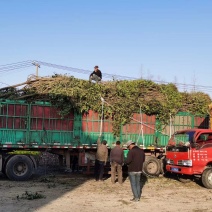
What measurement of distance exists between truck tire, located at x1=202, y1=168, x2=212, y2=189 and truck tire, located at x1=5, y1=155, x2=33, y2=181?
677 centimetres

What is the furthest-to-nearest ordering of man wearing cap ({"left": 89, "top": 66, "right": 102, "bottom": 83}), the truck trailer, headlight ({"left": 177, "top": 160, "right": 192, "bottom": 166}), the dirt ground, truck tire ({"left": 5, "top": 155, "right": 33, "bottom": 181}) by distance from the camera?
man wearing cap ({"left": 89, "top": 66, "right": 102, "bottom": 83}) → the truck trailer → truck tire ({"left": 5, "top": 155, "right": 33, "bottom": 181}) → headlight ({"left": 177, "top": 160, "right": 192, "bottom": 166}) → the dirt ground

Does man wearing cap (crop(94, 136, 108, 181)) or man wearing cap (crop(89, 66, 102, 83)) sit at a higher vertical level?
man wearing cap (crop(89, 66, 102, 83))

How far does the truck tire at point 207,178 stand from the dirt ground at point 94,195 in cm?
22

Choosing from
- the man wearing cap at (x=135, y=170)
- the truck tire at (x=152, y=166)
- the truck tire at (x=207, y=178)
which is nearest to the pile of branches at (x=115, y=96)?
the truck tire at (x=152, y=166)

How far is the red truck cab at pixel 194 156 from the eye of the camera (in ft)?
44.2

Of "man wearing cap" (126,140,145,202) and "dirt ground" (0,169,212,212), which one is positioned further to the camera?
"man wearing cap" (126,140,145,202)

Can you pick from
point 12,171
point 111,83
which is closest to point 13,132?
point 12,171

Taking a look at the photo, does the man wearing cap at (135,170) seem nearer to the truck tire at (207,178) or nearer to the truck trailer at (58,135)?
the truck tire at (207,178)

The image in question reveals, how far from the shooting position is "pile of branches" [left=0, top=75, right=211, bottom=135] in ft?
50.7

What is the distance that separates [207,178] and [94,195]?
4.44m

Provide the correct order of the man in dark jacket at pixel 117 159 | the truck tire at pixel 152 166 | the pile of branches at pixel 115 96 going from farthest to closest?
the truck tire at pixel 152 166 → the pile of branches at pixel 115 96 → the man in dark jacket at pixel 117 159

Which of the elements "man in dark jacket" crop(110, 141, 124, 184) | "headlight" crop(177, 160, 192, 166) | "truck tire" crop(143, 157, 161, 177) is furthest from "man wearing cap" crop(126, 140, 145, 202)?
"truck tire" crop(143, 157, 161, 177)

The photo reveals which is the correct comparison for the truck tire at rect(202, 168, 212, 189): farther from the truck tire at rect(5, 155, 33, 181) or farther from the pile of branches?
the truck tire at rect(5, 155, 33, 181)

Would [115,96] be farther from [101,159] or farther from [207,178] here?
[207,178]
